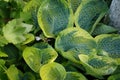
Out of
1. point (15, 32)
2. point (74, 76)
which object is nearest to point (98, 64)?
point (74, 76)

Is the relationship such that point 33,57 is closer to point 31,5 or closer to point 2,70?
point 2,70

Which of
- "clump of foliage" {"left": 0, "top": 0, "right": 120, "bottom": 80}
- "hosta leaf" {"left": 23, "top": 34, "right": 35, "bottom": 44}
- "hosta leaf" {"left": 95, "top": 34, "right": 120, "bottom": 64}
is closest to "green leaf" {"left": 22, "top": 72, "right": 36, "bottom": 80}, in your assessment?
"clump of foliage" {"left": 0, "top": 0, "right": 120, "bottom": 80}

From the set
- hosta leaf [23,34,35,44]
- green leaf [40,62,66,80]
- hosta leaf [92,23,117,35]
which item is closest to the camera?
green leaf [40,62,66,80]

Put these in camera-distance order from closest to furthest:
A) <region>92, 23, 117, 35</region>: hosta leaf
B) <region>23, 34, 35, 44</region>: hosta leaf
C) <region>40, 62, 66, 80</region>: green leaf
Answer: <region>40, 62, 66, 80</region>: green leaf < <region>23, 34, 35, 44</region>: hosta leaf < <region>92, 23, 117, 35</region>: hosta leaf

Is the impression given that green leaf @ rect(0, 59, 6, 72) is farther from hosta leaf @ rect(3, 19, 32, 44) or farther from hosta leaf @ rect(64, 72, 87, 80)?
hosta leaf @ rect(64, 72, 87, 80)

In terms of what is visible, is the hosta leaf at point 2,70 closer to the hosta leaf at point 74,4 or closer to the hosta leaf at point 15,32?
the hosta leaf at point 15,32

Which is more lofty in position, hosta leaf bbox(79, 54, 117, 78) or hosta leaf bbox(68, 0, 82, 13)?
hosta leaf bbox(68, 0, 82, 13)

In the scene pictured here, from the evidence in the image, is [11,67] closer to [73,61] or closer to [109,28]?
[73,61]
